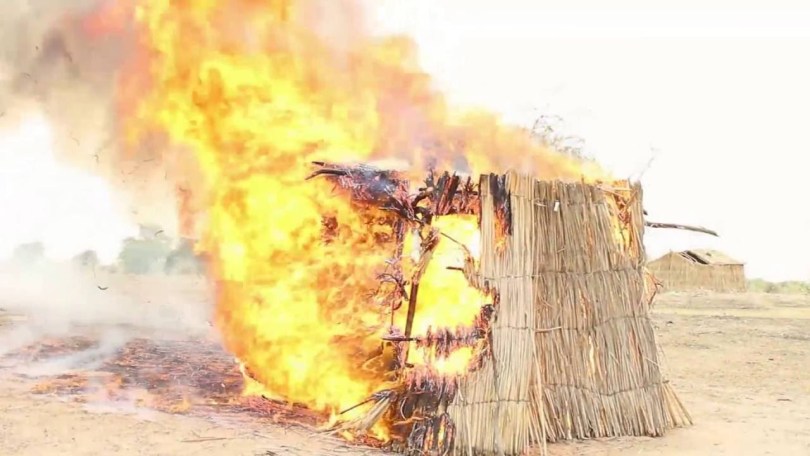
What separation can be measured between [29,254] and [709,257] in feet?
92.1

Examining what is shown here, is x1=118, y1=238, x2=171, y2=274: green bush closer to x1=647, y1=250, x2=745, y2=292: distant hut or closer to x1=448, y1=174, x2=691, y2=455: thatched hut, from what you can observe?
x1=647, y1=250, x2=745, y2=292: distant hut

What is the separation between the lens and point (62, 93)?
9555mm

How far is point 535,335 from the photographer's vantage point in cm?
660

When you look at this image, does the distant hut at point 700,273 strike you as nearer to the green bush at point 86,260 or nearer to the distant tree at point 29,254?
the green bush at point 86,260

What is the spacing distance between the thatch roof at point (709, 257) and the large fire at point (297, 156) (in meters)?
27.1

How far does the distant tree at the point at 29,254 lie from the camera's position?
21.3m

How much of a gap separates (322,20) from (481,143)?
2.28m

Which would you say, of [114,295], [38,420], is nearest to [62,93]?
[38,420]

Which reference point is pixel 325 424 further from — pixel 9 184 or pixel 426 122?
pixel 9 184

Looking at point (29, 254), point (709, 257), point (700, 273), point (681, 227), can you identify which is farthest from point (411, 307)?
point (709, 257)

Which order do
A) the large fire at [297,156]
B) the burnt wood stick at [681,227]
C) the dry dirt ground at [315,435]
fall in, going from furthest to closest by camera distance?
1. the burnt wood stick at [681,227]
2. the large fire at [297,156]
3. the dry dirt ground at [315,435]

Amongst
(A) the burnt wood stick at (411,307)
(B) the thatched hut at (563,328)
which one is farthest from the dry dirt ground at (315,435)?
(A) the burnt wood stick at (411,307)

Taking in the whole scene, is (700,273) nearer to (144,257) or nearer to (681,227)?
(144,257)

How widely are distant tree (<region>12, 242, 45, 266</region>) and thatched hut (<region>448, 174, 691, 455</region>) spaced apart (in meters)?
18.2
